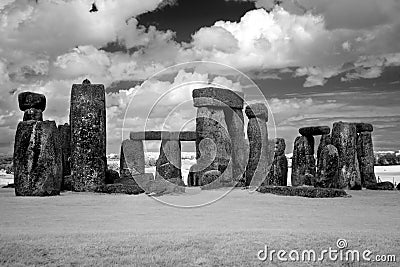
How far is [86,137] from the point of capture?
16781 mm

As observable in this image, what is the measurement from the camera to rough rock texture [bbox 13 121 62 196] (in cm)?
1496

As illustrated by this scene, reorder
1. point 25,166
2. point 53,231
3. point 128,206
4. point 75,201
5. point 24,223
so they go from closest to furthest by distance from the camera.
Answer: point 53,231 → point 24,223 → point 128,206 → point 75,201 → point 25,166

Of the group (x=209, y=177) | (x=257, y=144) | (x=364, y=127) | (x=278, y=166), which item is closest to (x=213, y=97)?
(x=257, y=144)

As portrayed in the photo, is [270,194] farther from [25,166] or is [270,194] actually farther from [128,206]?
[25,166]

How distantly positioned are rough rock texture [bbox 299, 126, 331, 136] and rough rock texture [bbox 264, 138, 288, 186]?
4.86 feet

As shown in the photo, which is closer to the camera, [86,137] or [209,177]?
[86,137]

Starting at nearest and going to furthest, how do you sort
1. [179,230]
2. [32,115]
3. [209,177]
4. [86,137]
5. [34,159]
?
[179,230]
[34,159]
[32,115]
[86,137]
[209,177]

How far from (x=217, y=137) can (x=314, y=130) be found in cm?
395

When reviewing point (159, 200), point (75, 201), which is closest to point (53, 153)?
point (75, 201)

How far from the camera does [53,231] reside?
9.05 m

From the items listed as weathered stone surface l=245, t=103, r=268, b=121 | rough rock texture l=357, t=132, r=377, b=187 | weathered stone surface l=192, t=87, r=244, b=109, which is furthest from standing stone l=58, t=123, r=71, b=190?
rough rock texture l=357, t=132, r=377, b=187

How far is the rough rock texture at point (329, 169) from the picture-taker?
57.1ft

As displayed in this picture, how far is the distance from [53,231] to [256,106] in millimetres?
12731

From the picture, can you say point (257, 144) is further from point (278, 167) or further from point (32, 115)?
point (32, 115)
